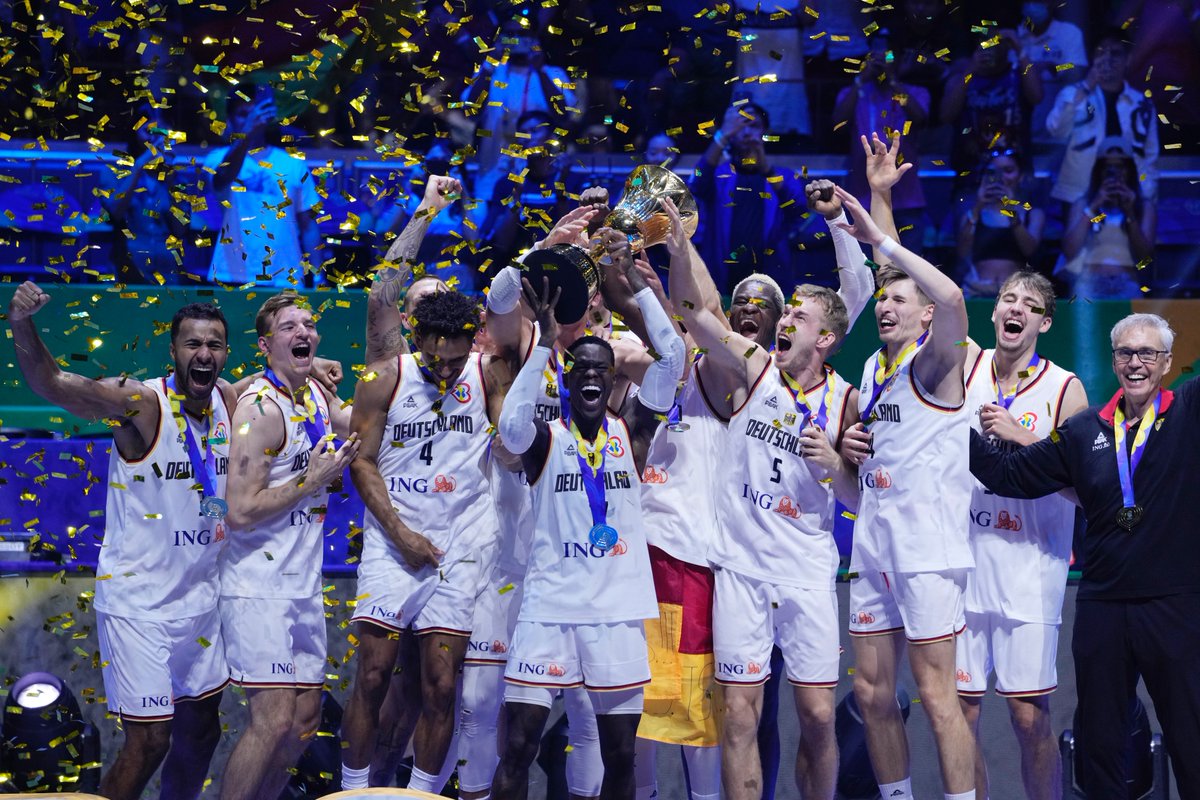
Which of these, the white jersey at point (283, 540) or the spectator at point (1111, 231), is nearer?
the white jersey at point (283, 540)

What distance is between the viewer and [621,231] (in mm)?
5496

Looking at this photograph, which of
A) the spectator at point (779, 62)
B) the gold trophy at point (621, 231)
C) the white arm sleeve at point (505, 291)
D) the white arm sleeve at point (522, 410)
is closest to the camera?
the white arm sleeve at point (522, 410)

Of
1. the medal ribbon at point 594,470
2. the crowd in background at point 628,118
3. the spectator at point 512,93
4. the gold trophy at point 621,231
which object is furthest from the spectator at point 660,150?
the medal ribbon at point 594,470

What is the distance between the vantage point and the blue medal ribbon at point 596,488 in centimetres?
526

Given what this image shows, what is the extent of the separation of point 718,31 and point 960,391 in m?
4.34

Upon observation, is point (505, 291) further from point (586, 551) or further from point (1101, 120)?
point (1101, 120)

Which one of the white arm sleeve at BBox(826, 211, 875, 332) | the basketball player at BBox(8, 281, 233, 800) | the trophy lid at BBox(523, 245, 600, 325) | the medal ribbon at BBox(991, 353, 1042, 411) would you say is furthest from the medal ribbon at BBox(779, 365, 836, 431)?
the basketball player at BBox(8, 281, 233, 800)

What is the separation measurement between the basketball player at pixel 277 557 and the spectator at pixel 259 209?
295cm

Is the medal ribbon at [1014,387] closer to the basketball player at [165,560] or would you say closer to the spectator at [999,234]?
the basketball player at [165,560]

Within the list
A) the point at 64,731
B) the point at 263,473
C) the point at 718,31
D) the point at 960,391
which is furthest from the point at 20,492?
the point at 718,31

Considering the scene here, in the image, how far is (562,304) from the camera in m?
5.39

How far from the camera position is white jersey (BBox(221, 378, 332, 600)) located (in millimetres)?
5688

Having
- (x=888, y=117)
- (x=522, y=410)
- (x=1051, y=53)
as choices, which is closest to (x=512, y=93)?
(x=888, y=117)

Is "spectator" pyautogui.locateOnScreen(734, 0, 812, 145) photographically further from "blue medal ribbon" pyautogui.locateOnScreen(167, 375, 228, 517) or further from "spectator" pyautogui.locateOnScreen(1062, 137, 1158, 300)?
Result: "blue medal ribbon" pyautogui.locateOnScreen(167, 375, 228, 517)
